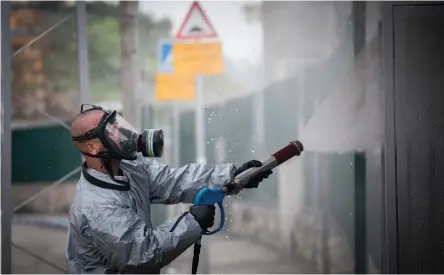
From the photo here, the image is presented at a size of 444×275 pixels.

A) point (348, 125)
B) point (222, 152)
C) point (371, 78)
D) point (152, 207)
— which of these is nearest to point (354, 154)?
point (348, 125)

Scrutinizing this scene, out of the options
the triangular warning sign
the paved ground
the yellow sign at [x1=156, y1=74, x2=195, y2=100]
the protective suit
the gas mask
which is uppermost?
the triangular warning sign

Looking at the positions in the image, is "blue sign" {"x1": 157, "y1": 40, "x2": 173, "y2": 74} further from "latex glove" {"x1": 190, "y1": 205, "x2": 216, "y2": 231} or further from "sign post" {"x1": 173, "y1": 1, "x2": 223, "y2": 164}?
"latex glove" {"x1": 190, "y1": 205, "x2": 216, "y2": 231}

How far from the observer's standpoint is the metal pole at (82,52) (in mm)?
2623

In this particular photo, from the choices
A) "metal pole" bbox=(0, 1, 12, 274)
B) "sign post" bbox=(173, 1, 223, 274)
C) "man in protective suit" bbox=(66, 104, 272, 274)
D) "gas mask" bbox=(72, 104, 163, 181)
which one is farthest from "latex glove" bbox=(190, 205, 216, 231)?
"metal pole" bbox=(0, 1, 12, 274)

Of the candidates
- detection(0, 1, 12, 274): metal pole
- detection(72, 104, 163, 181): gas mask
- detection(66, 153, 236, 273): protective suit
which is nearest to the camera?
detection(66, 153, 236, 273): protective suit

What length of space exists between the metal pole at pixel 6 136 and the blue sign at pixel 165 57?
656mm

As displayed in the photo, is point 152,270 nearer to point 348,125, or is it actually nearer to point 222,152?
point 222,152

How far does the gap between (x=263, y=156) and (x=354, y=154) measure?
1.32ft

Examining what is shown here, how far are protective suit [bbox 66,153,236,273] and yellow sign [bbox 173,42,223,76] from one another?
63 cm

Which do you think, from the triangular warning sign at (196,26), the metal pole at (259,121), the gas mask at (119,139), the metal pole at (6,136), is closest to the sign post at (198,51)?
the triangular warning sign at (196,26)

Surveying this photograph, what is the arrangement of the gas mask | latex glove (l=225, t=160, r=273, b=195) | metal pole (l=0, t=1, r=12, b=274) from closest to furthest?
the gas mask, latex glove (l=225, t=160, r=273, b=195), metal pole (l=0, t=1, r=12, b=274)

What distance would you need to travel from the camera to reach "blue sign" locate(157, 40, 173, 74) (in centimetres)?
261

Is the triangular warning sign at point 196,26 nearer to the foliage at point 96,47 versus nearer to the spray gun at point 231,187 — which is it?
the foliage at point 96,47

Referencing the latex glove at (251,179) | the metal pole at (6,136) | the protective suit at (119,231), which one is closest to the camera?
the protective suit at (119,231)
